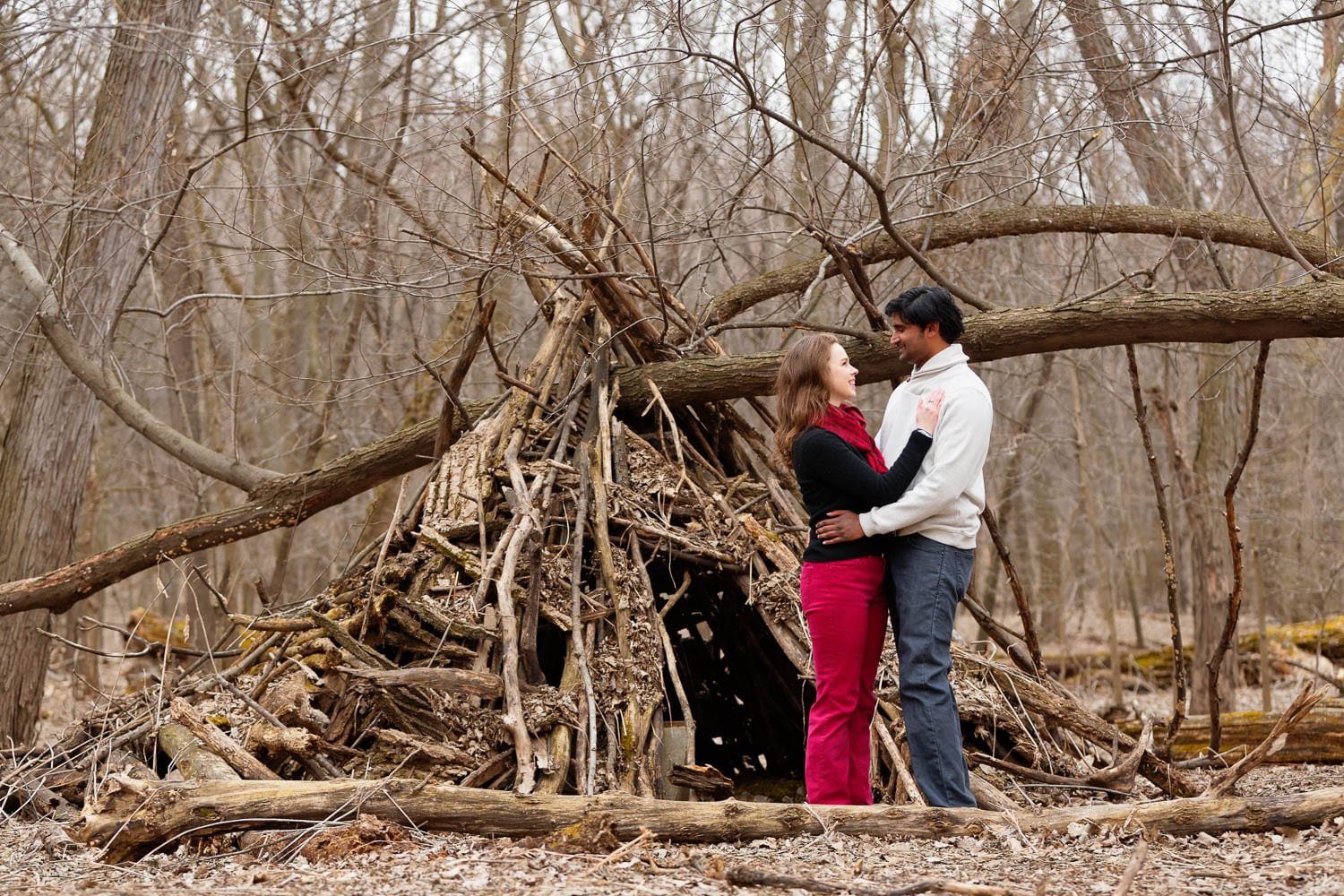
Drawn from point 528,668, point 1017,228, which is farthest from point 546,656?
point 1017,228

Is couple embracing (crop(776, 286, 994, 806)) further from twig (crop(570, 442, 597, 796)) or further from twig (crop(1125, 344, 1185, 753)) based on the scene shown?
twig (crop(1125, 344, 1185, 753))

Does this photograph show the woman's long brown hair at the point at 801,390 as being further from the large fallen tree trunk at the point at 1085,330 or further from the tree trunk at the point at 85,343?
the tree trunk at the point at 85,343

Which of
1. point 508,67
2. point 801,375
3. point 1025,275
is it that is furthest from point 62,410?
point 1025,275

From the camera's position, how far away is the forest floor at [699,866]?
2.92 m

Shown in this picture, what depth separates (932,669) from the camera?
3609mm

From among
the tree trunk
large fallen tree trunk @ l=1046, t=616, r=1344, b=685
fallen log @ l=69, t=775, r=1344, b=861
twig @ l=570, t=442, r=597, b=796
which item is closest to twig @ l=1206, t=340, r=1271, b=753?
fallen log @ l=69, t=775, r=1344, b=861

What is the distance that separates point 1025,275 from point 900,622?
5.41 m

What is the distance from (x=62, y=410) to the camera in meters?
7.14

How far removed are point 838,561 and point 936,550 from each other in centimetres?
30

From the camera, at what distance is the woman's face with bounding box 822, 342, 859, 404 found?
3828 mm

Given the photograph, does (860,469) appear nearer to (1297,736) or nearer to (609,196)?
(609,196)

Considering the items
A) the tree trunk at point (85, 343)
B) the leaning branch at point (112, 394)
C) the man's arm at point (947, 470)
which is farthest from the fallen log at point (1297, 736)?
the tree trunk at point (85, 343)

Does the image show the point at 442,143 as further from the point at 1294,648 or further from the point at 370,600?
the point at 1294,648

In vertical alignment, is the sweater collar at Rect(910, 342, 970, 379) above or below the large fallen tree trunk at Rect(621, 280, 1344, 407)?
below
